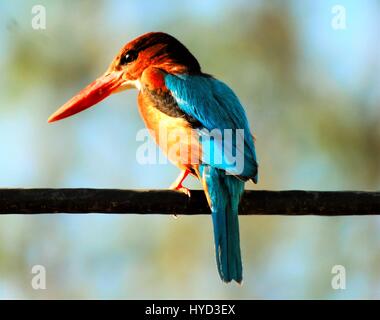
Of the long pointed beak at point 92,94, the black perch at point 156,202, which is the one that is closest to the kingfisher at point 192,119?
the long pointed beak at point 92,94

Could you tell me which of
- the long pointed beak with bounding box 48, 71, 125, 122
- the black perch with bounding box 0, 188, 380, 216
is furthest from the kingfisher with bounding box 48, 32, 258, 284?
the black perch with bounding box 0, 188, 380, 216

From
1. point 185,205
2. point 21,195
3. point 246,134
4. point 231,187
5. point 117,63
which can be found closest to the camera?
point 21,195

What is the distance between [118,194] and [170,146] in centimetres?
97

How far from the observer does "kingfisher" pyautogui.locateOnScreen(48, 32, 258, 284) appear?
2.88 meters

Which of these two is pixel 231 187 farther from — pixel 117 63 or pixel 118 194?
pixel 117 63

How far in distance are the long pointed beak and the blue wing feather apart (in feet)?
1.48

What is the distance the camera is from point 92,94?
13.2ft

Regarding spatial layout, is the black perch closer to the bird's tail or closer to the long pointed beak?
the bird's tail

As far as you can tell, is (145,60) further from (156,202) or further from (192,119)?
(156,202)

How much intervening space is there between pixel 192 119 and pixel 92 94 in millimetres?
1036

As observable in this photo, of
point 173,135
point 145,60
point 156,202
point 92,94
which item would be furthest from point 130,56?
point 156,202

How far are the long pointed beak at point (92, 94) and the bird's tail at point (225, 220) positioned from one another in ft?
3.73

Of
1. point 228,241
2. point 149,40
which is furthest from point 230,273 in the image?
point 149,40

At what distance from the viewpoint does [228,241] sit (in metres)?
2.90
